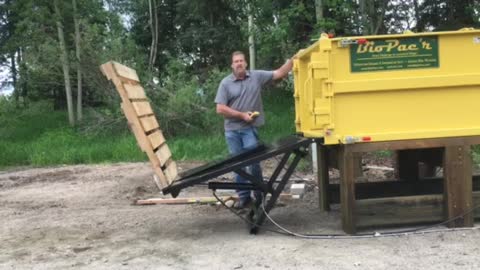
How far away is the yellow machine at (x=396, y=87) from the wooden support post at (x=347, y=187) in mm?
175

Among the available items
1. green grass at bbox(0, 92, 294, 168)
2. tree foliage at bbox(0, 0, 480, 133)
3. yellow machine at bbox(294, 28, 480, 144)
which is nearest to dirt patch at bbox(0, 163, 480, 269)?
yellow machine at bbox(294, 28, 480, 144)

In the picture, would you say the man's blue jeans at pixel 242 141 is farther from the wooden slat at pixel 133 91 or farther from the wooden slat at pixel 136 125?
the wooden slat at pixel 136 125

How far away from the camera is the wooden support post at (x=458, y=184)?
19.2 ft

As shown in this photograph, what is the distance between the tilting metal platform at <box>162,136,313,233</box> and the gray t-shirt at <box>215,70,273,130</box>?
2.03 feet

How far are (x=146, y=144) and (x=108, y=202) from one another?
2.89m

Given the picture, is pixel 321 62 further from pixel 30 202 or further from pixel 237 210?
pixel 30 202

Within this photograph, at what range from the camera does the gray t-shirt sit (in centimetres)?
699

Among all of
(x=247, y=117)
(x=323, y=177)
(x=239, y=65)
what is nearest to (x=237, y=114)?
(x=247, y=117)

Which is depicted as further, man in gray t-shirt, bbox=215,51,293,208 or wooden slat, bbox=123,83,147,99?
man in gray t-shirt, bbox=215,51,293,208

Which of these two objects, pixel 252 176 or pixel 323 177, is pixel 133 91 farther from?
pixel 323 177

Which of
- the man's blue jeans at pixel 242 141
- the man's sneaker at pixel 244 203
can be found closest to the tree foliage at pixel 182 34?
the man's blue jeans at pixel 242 141

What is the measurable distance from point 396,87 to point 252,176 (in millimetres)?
1650

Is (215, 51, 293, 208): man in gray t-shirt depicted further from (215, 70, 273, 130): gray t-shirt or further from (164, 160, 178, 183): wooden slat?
(164, 160, 178, 183): wooden slat

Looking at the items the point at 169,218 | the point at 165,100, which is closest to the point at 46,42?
the point at 165,100
